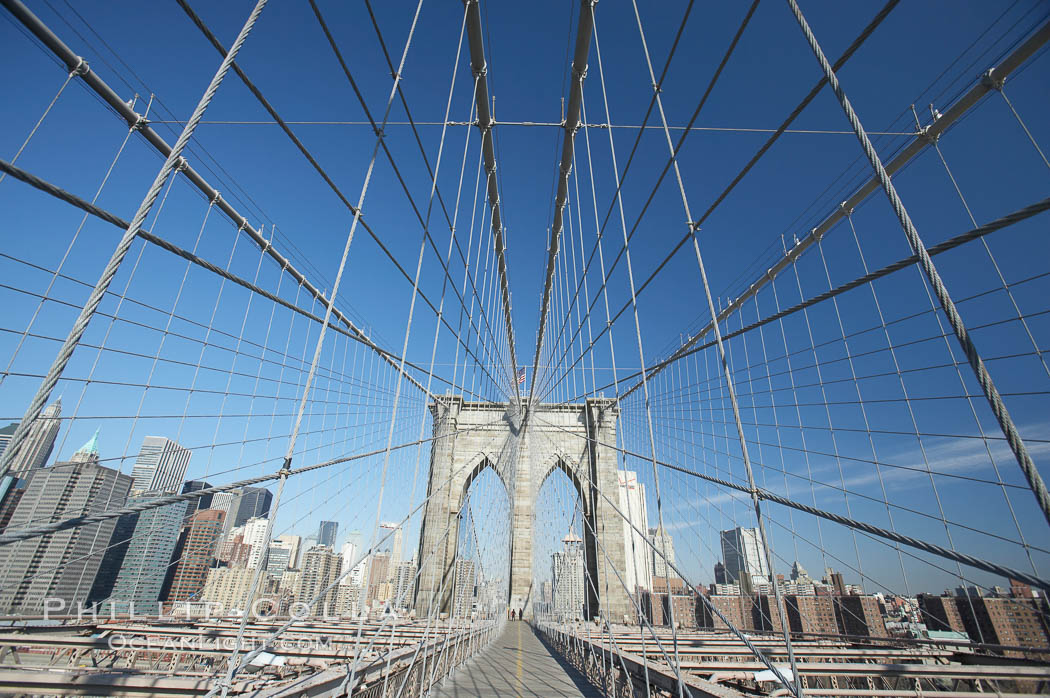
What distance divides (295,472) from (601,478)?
15.5 meters

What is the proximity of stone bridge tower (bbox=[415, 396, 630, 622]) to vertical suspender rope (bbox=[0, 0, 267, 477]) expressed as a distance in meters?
14.4

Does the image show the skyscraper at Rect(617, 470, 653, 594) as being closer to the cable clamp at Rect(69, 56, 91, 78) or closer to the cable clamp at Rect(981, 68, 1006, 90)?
the cable clamp at Rect(981, 68, 1006, 90)

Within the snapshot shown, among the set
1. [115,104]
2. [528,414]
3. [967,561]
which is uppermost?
[528,414]

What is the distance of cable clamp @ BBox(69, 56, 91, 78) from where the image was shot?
99.3 inches

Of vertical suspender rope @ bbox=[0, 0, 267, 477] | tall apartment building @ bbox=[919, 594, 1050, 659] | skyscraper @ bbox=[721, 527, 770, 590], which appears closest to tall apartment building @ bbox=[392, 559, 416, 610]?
vertical suspender rope @ bbox=[0, 0, 267, 477]

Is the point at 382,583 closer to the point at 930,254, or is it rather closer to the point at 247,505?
the point at 930,254

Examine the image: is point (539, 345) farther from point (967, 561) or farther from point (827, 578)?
point (967, 561)

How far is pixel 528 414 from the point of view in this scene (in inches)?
683

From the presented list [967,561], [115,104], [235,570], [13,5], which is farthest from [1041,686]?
[235,570]

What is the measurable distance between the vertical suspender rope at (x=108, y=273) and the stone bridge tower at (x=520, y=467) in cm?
1440

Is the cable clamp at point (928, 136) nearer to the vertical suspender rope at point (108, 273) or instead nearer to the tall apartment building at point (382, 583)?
the vertical suspender rope at point (108, 273)

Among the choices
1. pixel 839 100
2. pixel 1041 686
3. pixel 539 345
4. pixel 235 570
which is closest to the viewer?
pixel 839 100

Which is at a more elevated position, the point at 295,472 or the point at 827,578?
the point at 295,472

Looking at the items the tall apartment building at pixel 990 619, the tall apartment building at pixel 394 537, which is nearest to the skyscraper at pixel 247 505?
the tall apartment building at pixel 394 537
